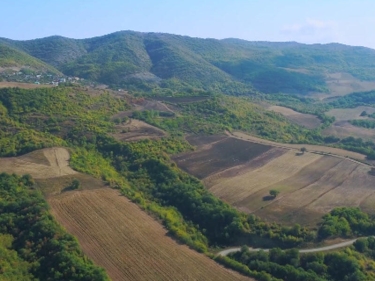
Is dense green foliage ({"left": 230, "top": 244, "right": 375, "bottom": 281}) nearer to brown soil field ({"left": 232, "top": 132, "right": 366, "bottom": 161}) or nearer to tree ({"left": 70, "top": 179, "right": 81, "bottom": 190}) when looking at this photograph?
tree ({"left": 70, "top": 179, "right": 81, "bottom": 190})

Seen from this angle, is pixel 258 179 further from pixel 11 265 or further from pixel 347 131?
pixel 347 131

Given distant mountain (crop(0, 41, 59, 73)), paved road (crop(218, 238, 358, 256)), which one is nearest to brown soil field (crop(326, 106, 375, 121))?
paved road (crop(218, 238, 358, 256))

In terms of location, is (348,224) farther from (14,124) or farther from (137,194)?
(14,124)

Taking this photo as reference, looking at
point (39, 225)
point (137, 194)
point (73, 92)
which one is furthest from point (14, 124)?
point (39, 225)

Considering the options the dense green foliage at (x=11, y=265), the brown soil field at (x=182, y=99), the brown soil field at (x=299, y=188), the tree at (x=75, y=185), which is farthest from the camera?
the brown soil field at (x=182, y=99)

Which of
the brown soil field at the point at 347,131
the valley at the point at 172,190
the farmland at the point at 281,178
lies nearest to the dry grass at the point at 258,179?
the farmland at the point at 281,178

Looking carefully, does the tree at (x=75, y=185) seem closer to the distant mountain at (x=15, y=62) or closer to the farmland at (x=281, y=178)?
the farmland at (x=281, y=178)
